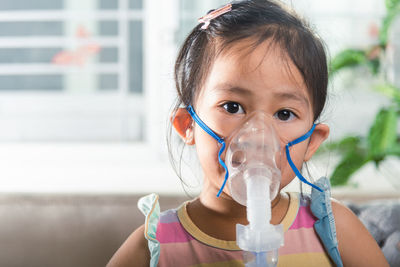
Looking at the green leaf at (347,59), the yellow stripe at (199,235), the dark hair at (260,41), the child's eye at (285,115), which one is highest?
the dark hair at (260,41)

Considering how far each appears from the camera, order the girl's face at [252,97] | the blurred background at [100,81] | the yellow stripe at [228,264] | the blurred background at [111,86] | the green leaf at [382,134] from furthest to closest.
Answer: the blurred background at [100,81]
the blurred background at [111,86]
the green leaf at [382,134]
the yellow stripe at [228,264]
the girl's face at [252,97]

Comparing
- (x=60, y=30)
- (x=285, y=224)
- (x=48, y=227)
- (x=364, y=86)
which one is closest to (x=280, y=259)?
(x=285, y=224)

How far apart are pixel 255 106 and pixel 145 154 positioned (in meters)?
2.23

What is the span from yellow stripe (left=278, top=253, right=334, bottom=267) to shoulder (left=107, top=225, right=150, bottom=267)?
0.95 feet

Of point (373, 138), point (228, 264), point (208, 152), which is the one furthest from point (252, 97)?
point (373, 138)

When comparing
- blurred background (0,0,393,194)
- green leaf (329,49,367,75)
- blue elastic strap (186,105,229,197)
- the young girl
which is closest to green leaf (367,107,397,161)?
green leaf (329,49,367,75)

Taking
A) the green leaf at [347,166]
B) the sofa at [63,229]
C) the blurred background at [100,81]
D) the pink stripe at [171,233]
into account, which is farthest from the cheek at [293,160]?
the blurred background at [100,81]

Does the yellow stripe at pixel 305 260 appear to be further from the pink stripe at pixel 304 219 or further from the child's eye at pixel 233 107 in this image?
the child's eye at pixel 233 107

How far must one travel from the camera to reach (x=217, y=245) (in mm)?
1168

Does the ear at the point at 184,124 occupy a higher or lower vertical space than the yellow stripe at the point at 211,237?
higher

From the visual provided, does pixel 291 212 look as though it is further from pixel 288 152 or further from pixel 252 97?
pixel 252 97

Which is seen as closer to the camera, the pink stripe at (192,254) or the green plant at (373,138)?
the pink stripe at (192,254)

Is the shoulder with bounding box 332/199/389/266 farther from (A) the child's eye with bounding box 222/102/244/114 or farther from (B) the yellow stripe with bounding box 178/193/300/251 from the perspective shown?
(A) the child's eye with bounding box 222/102/244/114

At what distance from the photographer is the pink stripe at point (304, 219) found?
124 centimetres
